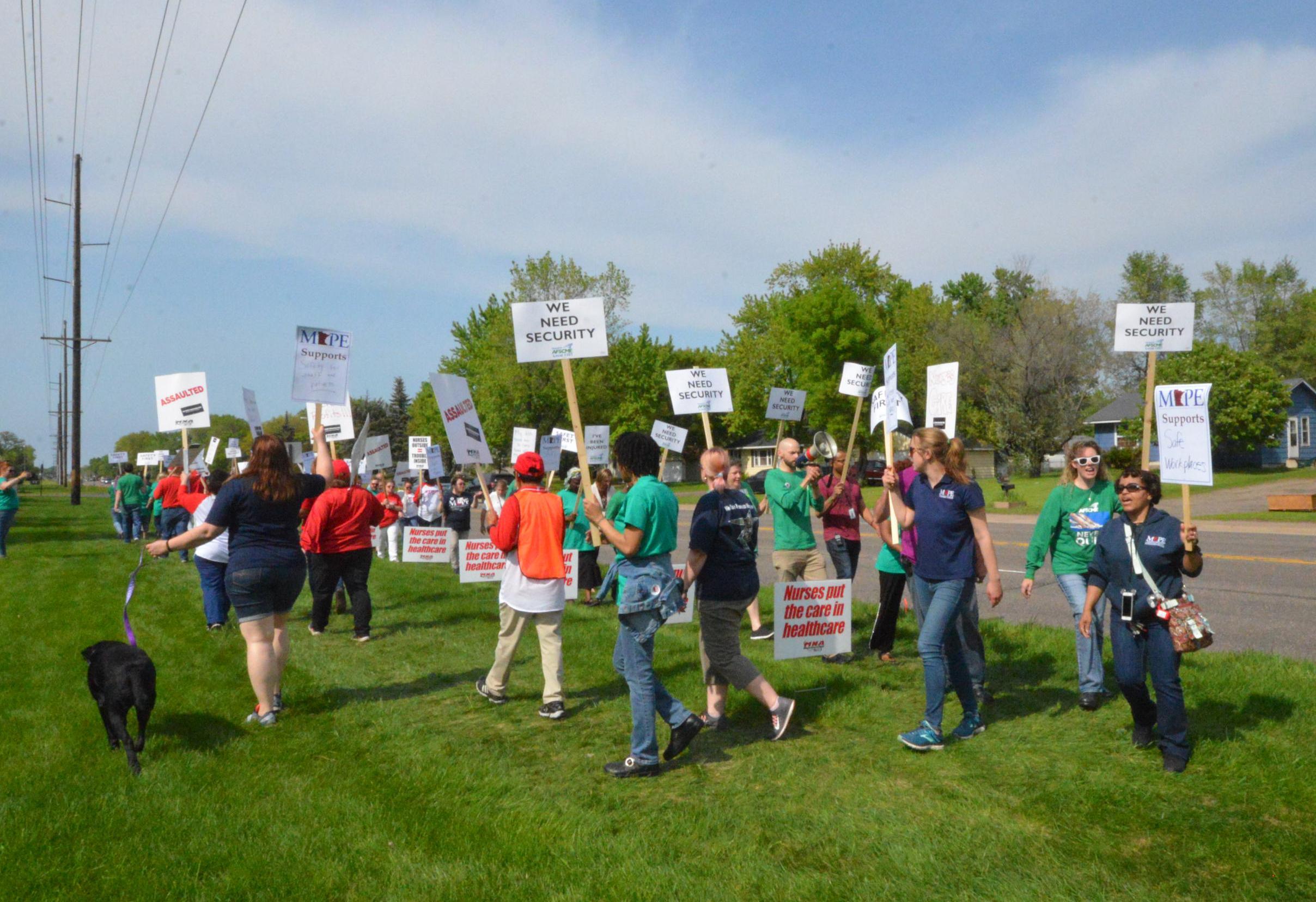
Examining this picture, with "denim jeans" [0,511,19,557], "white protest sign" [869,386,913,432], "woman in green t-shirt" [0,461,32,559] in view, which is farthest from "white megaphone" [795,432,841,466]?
"denim jeans" [0,511,19,557]

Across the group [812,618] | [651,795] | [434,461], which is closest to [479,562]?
[812,618]

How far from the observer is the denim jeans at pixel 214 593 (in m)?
9.34

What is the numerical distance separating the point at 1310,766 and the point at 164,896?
219 inches

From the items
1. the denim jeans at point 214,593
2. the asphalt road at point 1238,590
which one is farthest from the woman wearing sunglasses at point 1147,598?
the denim jeans at point 214,593

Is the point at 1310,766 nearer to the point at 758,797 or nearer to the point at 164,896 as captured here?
the point at 758,797

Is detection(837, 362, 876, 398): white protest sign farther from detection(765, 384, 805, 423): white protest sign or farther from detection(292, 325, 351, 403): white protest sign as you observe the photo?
detection(292, 325, 351, 403): white protest sign

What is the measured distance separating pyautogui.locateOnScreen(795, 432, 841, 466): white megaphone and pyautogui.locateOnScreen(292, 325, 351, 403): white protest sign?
14.3ft

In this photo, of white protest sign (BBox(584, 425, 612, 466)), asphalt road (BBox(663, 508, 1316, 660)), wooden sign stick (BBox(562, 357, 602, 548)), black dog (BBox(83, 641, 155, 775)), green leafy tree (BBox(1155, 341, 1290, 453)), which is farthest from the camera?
green leafy tree (BBox(1155, 341, 1290, 453))

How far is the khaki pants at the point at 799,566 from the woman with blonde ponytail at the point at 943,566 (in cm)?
235

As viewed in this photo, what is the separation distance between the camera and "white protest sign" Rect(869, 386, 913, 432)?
8227 millimetres

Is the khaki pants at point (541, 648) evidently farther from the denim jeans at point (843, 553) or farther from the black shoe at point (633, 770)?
the denim jeans at point (843, 553)

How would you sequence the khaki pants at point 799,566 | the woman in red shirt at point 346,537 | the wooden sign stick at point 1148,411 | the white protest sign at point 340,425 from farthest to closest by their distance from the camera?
the white protest sign at point 340,425 < the woman in red shirt at point 346,537 < the khaki pants at point 799,566 < the wooden sign stick at point 1148,411

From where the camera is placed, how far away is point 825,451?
868 centimetres

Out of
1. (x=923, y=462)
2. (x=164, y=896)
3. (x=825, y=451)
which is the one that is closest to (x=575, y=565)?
(x=825, y=451)
